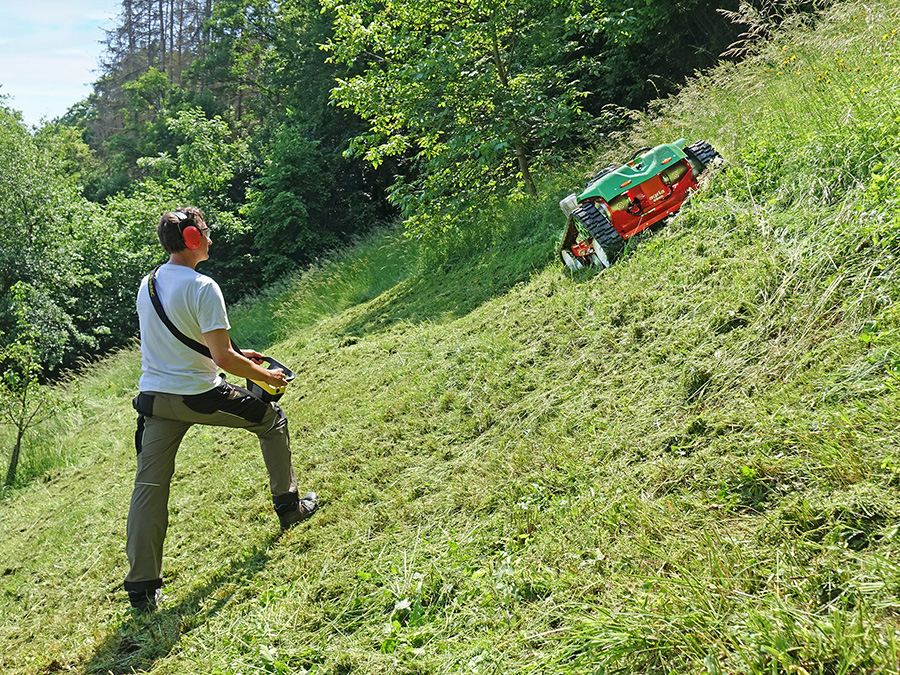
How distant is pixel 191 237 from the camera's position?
155 inches

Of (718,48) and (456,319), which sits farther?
(718,48)

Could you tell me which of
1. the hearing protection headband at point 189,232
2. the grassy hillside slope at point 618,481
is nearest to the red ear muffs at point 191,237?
the hearing protection headband at point 189,232

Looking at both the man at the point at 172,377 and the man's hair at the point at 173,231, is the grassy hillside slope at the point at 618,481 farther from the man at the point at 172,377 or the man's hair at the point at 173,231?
the man's hair at the point at 173,231

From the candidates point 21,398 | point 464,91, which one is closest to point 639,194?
point 464,91

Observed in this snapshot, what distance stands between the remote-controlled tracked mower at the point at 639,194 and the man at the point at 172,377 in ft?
10.0

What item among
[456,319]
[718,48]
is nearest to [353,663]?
[456,319]

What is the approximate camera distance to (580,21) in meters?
9.40

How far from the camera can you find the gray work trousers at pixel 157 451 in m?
3.81

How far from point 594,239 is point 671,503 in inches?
131

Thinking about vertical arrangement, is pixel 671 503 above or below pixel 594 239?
below

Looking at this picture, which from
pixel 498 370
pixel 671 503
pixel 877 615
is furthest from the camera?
pixel 498 370

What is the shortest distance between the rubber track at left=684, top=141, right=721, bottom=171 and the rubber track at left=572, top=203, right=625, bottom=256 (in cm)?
89

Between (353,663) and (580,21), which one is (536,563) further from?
(580,21)

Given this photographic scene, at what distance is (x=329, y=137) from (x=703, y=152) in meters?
19.9
